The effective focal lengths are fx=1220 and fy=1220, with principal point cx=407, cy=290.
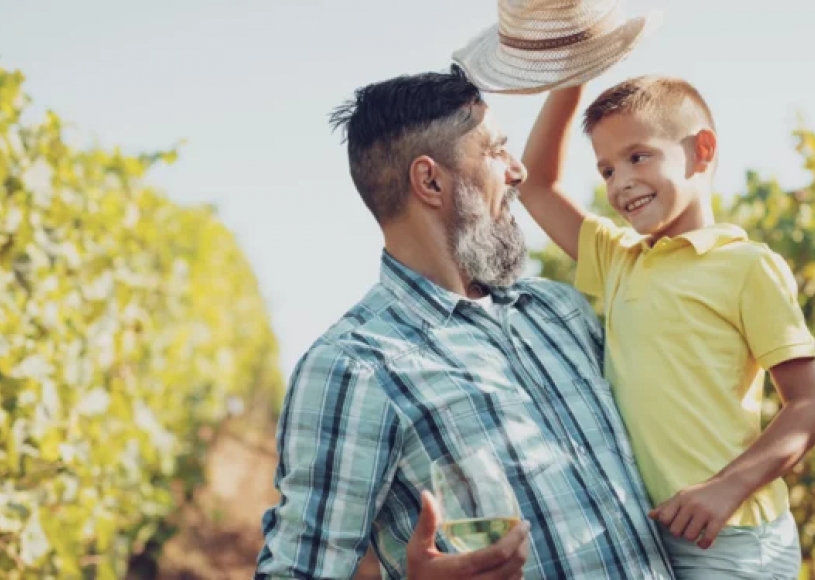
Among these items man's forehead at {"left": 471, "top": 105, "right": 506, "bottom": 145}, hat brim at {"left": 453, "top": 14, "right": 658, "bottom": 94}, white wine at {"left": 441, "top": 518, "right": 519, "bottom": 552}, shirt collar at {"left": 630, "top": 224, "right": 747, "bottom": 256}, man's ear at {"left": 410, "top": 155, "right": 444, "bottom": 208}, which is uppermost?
hat brim at {"left": 453, "top": 14, "right": 658, "bottom": 94}

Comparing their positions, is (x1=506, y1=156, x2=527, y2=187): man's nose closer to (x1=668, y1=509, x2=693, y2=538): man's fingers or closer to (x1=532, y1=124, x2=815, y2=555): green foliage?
(x1=668, y1=509, x2=693, y2=538): man's fingers

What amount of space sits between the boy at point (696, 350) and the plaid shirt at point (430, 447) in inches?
4.0

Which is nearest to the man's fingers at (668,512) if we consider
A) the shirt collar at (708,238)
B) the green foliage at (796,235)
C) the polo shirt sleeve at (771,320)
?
the polo shirt sleeve at (771,320)

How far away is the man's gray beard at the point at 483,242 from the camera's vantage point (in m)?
3.15

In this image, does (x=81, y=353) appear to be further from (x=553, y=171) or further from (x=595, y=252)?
(x=595, y=252)

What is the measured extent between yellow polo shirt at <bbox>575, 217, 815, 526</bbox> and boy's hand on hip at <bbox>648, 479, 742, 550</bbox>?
→ 0.23 ft

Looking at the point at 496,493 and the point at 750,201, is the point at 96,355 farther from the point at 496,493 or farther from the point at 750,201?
the point at 496,493

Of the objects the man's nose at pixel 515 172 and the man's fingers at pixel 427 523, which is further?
→ the man's nose at pixel 515 172

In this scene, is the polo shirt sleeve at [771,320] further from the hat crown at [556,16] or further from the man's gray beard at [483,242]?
the hat crown at [556,16]

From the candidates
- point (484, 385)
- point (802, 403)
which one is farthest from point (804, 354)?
point (484, 385)

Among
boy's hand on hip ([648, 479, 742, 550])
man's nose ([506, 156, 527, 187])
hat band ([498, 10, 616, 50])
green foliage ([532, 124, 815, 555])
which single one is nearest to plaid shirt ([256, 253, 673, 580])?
boy's hand on hip ([648, 479, 742, 550])

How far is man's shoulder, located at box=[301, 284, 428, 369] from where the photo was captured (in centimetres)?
284

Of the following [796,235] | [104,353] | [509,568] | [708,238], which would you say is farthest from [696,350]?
[104,353]

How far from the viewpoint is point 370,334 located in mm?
2906
